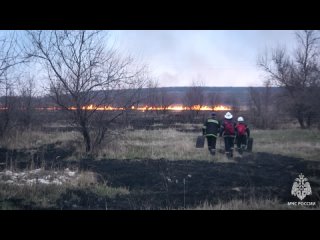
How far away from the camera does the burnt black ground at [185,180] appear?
206 inches

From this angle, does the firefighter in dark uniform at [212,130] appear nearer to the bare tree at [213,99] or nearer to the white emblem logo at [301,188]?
the bare tree at [213,99]

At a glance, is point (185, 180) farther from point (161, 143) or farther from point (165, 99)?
point (165, 99)

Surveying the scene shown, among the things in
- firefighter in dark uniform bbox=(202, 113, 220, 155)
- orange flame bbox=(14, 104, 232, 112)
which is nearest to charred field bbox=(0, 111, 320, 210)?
firefighter in dark uniform bbox=(202, 113, 220, 155)

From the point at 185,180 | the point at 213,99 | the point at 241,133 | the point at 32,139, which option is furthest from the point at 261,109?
the point at 32,139

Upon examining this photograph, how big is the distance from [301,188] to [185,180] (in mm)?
2100

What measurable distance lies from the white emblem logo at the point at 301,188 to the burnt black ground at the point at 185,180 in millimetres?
76

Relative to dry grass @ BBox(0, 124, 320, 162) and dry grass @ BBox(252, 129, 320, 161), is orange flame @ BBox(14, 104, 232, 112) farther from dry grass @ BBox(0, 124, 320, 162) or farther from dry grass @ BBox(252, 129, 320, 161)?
dry grass @ BBox(252, 129, 320, 161)

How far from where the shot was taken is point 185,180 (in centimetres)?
613

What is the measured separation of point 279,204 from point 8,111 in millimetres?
7264

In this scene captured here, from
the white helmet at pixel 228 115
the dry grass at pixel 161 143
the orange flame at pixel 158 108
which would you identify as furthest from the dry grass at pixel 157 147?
the white helmet at pixel 228 115

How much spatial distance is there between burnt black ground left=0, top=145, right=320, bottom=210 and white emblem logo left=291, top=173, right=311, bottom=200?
0.25ft

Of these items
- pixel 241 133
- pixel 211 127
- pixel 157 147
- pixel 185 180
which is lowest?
pixel 185 180

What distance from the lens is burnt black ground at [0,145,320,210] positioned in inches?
206

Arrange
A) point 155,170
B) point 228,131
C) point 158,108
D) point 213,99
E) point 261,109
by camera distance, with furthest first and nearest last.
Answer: point 261,109
point 158,108
point 228,131
point 213,99
point 155,170
